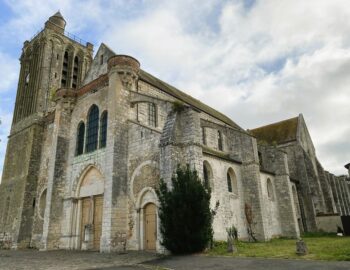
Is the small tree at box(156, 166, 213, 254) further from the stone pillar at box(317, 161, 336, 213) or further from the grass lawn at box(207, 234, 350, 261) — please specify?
the stone pillar at box(317, 161, 336, 213)

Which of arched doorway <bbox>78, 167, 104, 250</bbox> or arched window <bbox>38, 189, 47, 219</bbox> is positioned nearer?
arched doorway <bbox>78, 167, 104, 250</bbox>

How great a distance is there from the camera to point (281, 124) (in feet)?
102

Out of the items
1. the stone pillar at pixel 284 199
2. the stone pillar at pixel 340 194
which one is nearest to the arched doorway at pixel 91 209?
the stone pillar at pixel 284 199

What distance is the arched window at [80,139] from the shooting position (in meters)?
18.5

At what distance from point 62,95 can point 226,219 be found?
13.4 meters

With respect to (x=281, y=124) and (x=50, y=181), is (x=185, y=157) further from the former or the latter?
(x=281, y=124)

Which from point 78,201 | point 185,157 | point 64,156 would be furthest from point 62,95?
point 185,157

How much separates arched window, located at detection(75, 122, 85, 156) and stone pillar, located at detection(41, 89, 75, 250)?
95 cm

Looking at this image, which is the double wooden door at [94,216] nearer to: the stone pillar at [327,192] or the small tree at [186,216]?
the small tree at [186,216]

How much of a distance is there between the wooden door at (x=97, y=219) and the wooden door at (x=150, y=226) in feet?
10.6

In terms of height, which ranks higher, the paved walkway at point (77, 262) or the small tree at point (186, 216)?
the small tree at point (186, 216)

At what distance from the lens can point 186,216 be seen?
446 inches

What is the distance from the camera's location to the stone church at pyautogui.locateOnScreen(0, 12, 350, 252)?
1387 centimetres

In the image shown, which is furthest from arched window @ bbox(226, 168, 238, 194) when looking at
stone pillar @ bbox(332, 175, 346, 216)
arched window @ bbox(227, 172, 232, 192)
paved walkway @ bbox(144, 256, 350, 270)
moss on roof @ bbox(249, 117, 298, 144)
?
stone pillar @ bbox(332, 175, 346, 216)
